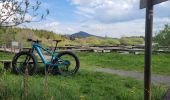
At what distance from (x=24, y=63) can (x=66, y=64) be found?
47.5 inches

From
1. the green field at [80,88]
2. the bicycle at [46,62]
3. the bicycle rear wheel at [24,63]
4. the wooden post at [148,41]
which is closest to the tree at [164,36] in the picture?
the green field at [80,88]

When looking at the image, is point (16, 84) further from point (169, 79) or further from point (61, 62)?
point (169, 79)

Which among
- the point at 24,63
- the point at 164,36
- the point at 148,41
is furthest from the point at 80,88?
the point at 148,41

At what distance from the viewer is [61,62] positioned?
13.4m

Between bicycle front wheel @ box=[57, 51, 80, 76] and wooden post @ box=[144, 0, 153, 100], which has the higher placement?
wooden post @ box=[144, 0, 153, 100]

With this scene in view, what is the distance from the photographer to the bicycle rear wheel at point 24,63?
12.8 meters

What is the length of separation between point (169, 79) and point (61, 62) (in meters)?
3.15

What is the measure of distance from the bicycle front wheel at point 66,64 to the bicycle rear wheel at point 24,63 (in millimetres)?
762

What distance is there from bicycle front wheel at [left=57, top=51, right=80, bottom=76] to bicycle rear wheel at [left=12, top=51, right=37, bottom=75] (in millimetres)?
762

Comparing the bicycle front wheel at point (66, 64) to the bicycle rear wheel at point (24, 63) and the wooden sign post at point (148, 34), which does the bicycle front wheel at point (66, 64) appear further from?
the wooden sign post at point (148, 34)

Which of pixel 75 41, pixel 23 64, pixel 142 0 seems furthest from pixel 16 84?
pixel 75 41

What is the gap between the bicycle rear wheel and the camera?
42.1 feet

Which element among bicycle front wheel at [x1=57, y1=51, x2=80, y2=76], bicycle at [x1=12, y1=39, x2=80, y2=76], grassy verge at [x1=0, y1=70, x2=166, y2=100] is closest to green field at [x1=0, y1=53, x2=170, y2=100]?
grassy verge at [x1=0, y1=70, x2=166, y2=100]

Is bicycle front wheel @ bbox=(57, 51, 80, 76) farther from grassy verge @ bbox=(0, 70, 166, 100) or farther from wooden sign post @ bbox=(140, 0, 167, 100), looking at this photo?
wooden sign post @ bbox=(140, 0, 167, 100)
